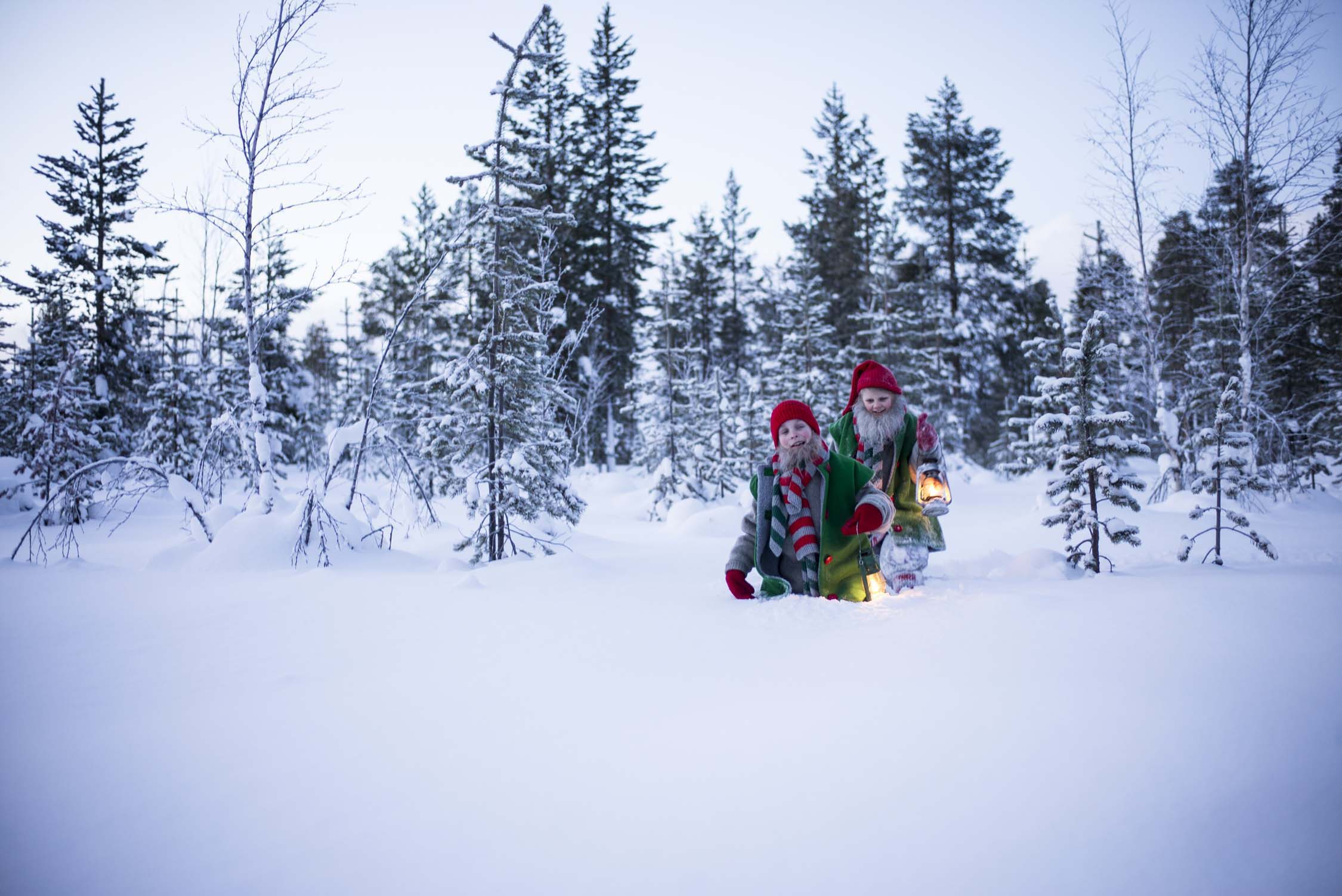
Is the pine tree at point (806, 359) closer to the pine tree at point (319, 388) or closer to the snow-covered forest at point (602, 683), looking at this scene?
the snow-covered forest at point (602, 683)

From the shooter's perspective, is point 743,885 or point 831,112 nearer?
point 743,885

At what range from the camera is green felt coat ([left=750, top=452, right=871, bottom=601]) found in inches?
139

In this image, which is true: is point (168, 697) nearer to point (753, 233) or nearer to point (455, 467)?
point (455, 467)

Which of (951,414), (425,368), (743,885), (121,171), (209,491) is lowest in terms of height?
(743,885)

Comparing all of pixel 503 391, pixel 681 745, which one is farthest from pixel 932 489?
pixel 503 391

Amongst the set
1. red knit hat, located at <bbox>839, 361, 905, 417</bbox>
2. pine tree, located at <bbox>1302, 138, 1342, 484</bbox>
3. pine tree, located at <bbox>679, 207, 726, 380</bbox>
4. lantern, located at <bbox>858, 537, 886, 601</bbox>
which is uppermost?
pine tree, located at <bbox>679, 207, 726, 380</bbox>

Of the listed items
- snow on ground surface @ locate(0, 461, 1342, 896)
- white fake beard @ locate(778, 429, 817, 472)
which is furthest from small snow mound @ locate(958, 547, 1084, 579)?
white fake beard @ locate(778, 429, 817, 472)

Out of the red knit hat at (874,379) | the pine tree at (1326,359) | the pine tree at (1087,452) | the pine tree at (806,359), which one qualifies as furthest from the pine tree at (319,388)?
the pine tree at (1326,359)

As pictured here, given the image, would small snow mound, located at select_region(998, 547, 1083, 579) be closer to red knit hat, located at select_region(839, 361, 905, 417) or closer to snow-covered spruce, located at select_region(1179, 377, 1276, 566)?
snow-covered spruce, located at select_region(1179, 377, 1276, 566)

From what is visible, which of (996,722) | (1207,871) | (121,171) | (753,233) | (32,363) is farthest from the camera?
(753,233)

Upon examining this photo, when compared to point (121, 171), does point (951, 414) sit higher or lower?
lower

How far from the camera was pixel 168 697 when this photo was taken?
82.4 inches

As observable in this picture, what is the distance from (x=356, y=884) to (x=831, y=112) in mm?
36012

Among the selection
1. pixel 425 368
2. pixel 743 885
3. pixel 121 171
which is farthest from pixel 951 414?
pixel 121 171
